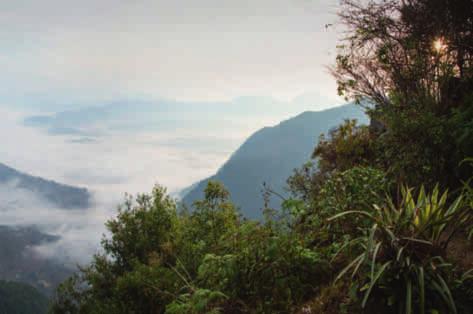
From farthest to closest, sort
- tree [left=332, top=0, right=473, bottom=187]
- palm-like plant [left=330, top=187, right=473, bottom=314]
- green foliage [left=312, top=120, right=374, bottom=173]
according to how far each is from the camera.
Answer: green foliage [left=312, top=120, right=374, bottom=173] → tree [left=332, top=0, right=473, bottom=187] → palm-like plant [left=330, top=187, right=473, bottom=314]

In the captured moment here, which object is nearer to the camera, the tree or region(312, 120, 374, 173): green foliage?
the tree

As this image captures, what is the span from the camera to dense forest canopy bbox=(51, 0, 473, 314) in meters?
3.00

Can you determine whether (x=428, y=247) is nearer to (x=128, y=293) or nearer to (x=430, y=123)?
(x=430, y=123)

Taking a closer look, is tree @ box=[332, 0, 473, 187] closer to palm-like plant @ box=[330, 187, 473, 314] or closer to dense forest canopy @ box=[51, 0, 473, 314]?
dense forest canopy @ box=[51, 0, 473, 314]

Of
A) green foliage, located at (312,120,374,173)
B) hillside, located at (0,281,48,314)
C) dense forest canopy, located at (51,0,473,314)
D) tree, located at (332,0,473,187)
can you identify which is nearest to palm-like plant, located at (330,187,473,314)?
dense forest canopy, located at (51,0,473,314)

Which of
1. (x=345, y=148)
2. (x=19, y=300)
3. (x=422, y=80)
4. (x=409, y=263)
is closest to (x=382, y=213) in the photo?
(x=409, y=263)

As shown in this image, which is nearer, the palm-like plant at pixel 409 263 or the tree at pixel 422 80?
the palm-like plant at pixel 409 263

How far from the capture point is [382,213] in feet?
11.5

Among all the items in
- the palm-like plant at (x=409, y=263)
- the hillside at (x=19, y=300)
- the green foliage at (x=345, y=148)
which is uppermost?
the green foliage at (x=345, y=148)

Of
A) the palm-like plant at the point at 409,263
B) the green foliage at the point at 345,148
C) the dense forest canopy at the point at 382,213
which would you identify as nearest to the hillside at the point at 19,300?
the green foliage at the point at 345,148

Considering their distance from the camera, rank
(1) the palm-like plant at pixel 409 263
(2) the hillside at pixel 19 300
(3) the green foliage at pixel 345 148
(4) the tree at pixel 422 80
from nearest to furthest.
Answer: (1) the palm-like plant at pixel 409 263 → (4) the tree at pixel 422 80 → (3) the green foliage at pixel 345 148 → (2) the hillside at pixel 19 300

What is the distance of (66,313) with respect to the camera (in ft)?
73.0

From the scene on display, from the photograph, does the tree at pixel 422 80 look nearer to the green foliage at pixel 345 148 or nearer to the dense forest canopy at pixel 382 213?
the dense forest canopy at pixel 382 213

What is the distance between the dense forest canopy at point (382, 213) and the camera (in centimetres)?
300
